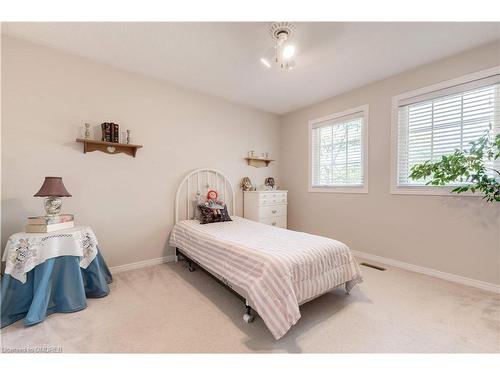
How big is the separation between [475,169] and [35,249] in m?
4.05

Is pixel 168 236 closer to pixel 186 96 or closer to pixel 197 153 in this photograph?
pixel 197 153

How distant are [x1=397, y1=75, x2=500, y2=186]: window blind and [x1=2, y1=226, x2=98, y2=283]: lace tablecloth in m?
3.71

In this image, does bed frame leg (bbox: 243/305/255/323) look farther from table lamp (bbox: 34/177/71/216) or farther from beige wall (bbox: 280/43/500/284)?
beige wall (bbox: 280/43/500/284)

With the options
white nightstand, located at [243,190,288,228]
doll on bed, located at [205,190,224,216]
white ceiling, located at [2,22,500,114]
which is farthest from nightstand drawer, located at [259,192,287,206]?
white ceiling, located at [2,22,500,114]

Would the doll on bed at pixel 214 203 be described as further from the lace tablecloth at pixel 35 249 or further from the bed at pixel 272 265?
the lace tablecloth at pixel 35 249

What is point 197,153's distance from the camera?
3369 mm

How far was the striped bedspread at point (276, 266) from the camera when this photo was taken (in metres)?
1.50

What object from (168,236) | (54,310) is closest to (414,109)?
(168,236)

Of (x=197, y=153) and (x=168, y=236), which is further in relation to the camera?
(x=197, y=153)

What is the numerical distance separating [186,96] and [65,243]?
2393 millimetres

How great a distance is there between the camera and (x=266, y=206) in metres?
3.71

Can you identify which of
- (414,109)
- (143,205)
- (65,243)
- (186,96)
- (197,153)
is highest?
(186,96)

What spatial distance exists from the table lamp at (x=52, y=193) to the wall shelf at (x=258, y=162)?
2637 mm
